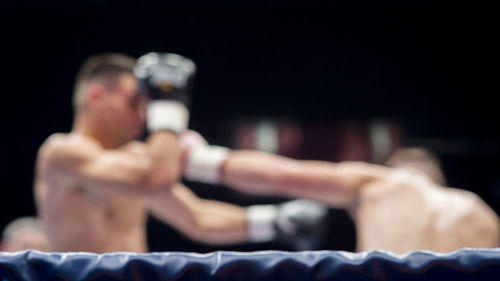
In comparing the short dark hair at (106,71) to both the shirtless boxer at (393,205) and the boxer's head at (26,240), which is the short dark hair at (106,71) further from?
the boxer's head at (26,240)

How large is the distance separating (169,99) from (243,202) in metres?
3.60

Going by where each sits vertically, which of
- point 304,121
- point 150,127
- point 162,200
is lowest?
point 162,200

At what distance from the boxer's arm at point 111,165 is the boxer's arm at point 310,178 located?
0.95 feet

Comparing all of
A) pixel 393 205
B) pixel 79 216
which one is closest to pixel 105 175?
→ pixel 79 216

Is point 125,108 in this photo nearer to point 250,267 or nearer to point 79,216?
point 79,216

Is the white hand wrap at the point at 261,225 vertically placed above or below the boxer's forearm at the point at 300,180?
below

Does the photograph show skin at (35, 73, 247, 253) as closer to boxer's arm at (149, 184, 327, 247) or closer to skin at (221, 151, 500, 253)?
boxer's arm at (149, 184, 327, 247)

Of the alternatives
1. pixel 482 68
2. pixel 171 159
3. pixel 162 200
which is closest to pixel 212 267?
pixel 171 159

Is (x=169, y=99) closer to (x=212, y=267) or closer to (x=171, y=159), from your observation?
(x=171, y=159)

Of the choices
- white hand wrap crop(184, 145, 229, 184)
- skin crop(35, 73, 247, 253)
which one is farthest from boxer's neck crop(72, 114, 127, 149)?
white hand wrap crop(184, 145, 229, 184)

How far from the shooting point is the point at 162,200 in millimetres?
2225

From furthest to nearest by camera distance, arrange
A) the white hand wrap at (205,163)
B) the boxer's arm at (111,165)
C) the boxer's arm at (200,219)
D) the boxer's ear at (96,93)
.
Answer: the boxer's arm at (200,219) → the boxer's ear at (96,93) → the white hand wrap at (205,163) → the boxer's arm at (111,165)

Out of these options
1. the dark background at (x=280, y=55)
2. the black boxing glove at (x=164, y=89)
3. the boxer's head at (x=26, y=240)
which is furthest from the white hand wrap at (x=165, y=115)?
the dark background at (x=280, y=55)

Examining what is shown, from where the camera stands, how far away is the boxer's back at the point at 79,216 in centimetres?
193
